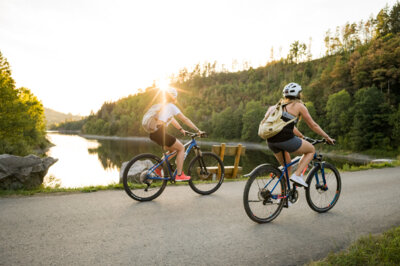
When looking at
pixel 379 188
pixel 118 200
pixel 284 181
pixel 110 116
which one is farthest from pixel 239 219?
pixel 110 116

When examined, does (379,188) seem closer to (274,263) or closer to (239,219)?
(239,219)

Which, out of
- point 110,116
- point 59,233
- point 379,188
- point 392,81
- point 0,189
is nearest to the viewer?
point 59,233

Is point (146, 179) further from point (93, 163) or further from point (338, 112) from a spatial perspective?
point (338, 112)

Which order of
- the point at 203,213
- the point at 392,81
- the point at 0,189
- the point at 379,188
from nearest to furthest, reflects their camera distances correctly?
the point at 203,213 → the point at 0,189 → the point at 379,188 → the point at 392,81

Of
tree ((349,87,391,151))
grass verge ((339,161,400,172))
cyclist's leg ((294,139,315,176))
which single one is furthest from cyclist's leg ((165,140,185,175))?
tree ((349,87,391,151))

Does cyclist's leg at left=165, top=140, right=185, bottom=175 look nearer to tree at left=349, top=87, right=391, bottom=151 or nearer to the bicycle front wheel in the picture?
the bicycle front wheel

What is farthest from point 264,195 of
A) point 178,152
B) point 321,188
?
point 178,152

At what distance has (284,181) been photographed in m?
4.20

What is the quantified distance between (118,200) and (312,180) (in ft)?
11.7

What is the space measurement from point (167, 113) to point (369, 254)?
374 centimetres

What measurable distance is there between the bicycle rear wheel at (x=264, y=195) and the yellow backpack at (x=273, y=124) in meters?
0.51

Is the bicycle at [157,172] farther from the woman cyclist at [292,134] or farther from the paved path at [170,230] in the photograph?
the woman cyclist at [292,134]

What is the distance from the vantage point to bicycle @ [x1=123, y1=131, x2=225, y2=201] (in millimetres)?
5184

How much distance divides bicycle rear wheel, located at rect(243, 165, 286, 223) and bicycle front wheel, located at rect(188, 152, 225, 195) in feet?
6.34
